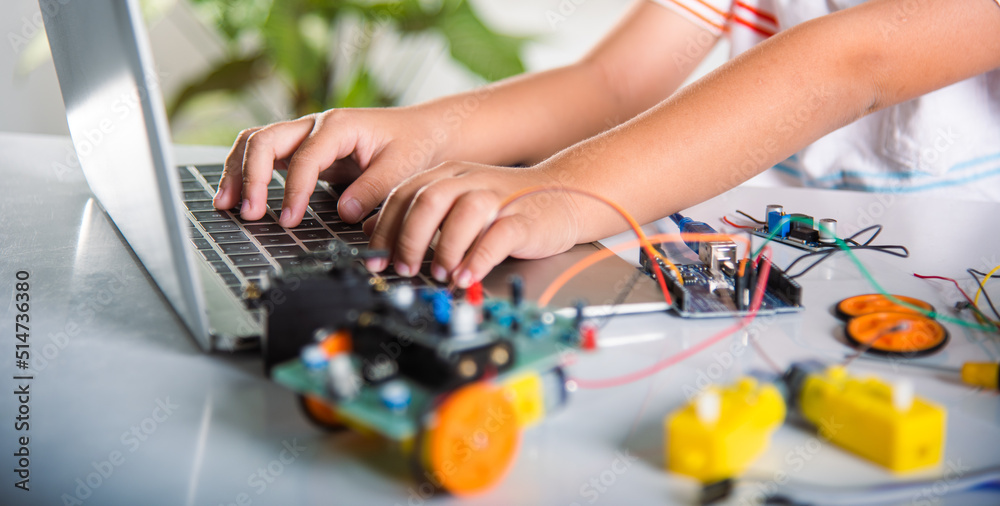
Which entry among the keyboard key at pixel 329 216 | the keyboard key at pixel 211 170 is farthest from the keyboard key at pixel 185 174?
the keyboard key at pixel 329 216

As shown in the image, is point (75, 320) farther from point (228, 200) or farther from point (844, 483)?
point (844, 483)

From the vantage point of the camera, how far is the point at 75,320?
53 cm

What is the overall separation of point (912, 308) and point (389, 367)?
385 mm

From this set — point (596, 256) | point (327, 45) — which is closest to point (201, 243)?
point (596, 256)

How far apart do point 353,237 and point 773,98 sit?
401 millimetres

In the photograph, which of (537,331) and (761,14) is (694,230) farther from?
(761,14)

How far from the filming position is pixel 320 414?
0.38m

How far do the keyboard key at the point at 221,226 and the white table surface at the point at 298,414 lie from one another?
82 millimetres

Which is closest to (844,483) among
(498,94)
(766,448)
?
(766,448)

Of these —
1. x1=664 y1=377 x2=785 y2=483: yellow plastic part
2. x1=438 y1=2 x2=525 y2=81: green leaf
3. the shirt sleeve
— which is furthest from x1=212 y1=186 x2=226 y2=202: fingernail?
x1=438 y1=2 x2=525 y2=81: green leaf

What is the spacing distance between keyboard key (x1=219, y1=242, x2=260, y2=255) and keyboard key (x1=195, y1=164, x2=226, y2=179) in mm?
287

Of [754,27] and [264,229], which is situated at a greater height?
[754,27]

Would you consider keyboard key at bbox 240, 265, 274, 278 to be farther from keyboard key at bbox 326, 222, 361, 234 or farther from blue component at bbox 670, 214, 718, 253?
blue component at bbox 670, 214, 718, 253

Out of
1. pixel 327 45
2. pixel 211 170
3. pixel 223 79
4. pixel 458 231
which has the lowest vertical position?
pixel 223 79
